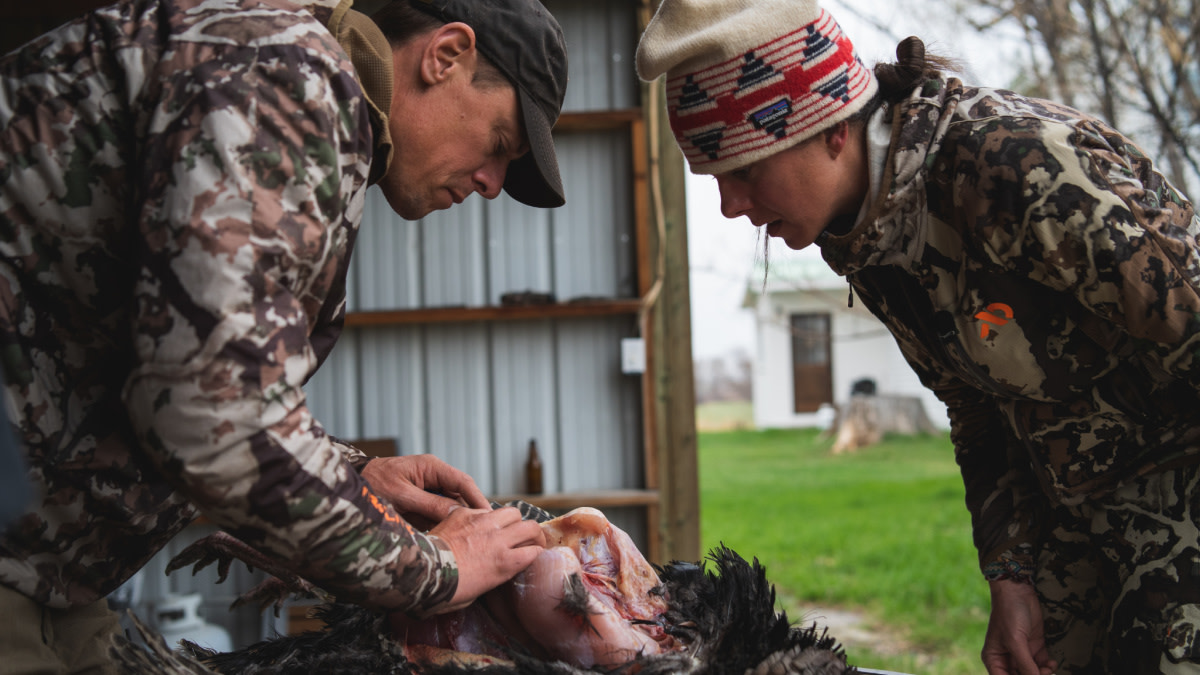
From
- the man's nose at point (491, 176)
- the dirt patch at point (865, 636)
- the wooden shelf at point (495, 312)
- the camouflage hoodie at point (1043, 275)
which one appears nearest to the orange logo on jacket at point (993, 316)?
the camouflage hoodie at point (1043, 275)

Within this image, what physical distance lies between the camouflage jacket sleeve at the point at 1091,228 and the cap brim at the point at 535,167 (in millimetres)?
707

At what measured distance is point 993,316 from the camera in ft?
5.41

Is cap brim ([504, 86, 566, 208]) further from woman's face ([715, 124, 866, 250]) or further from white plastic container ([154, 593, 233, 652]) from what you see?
white plastic container ([154, 593, 233, 652])

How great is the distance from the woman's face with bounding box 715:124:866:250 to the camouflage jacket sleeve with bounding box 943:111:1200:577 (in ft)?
0.61

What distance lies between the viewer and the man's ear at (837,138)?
1710 millimetres

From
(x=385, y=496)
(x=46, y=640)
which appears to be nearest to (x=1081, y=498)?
(x=385, y=496)

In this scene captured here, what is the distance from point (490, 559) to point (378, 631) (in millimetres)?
301

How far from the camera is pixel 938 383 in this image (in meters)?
1.97

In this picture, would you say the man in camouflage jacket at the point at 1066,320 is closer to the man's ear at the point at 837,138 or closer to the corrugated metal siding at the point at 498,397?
the man's ear at the point at 837,138

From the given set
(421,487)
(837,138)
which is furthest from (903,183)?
(421,487)

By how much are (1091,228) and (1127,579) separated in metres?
0.68

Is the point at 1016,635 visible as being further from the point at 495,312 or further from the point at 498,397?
the point at 498,397

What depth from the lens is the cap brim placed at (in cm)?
168

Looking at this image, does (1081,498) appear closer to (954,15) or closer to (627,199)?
(627,199)
